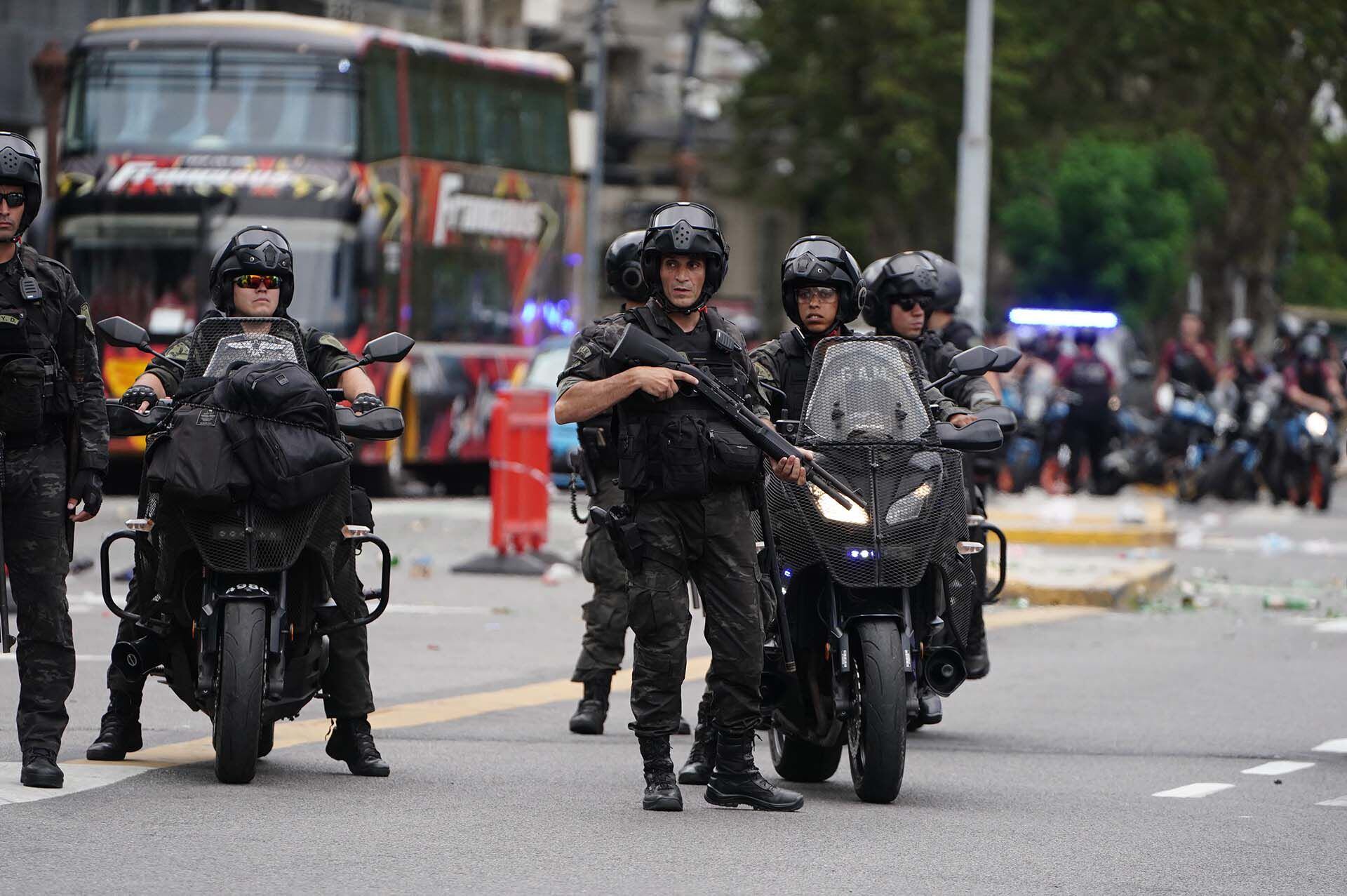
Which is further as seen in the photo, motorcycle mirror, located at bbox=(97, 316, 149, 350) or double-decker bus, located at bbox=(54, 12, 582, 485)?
double-decker bus, located at bbox=(54, 12, 582, 485)

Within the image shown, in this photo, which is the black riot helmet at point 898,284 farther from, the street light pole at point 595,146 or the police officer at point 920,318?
the street light pole at point 595,146

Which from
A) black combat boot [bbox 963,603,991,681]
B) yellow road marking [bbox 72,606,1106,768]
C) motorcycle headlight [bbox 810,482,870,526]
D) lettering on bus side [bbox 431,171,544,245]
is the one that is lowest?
yellow road marking [bbox 72,606,1106,768]

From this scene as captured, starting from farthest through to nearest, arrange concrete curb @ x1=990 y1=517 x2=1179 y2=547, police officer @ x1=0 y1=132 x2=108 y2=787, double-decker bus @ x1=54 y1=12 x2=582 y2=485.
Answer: double-decker bus @ x1=54 y1=12 x2=582 y2=485
concrete curb @ x1=990 y1=517 x2=1179 y2=547
police officer @ x1=0 y1=132 x2=108 y2=787

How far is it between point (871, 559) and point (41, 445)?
2444 millimetres

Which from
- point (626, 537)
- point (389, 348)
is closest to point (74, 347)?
point (389, 348)

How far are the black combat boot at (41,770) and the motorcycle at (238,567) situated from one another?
438 millimetres

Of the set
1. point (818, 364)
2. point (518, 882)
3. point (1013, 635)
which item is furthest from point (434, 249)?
point (518, 882)

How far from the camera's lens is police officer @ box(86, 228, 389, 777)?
304 inches

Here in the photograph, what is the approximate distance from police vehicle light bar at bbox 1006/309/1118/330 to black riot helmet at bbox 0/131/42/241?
712 inches

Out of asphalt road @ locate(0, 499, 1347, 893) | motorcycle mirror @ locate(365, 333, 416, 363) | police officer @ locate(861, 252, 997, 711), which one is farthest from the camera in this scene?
police officer @ locate(861, 252, 997, 711)

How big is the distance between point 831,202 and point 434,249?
84.3 feet

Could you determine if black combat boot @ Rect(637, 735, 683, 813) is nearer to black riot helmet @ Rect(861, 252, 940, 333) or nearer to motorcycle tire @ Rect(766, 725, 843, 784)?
motorcycle tire @ Rect(766, 725, 843, 784)

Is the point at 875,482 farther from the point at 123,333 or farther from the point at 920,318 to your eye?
the point at 123,333

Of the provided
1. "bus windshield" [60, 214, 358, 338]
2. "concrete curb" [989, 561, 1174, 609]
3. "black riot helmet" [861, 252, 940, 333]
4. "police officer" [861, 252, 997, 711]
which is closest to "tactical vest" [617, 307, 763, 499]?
"police officer" [861, 252, 997, 711]
